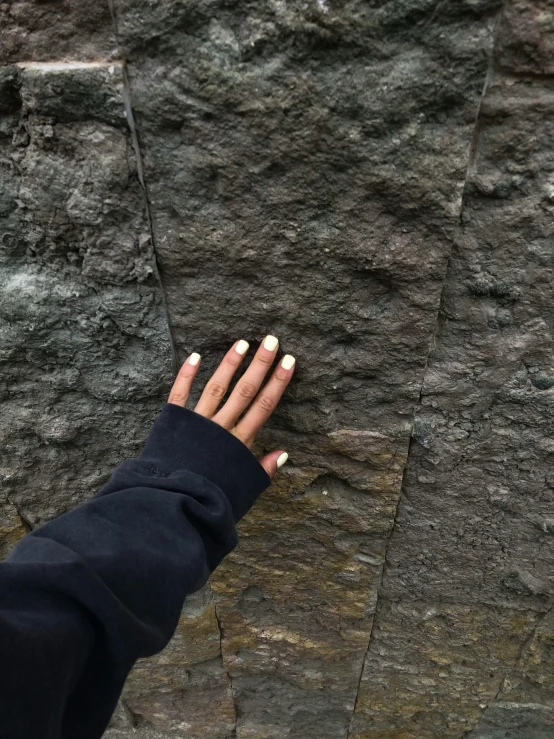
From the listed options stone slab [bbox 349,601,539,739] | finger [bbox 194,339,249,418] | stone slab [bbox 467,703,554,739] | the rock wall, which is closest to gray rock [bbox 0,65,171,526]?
the rock wall

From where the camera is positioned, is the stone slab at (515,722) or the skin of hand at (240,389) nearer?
the skin of hand at (240,389)

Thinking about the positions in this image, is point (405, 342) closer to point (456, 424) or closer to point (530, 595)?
point (456, 424)

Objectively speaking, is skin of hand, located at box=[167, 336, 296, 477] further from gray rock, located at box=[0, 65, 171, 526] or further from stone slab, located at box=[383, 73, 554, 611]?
stone slab, located at box=[383, 73, 554, 611]

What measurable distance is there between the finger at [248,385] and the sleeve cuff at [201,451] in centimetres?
2

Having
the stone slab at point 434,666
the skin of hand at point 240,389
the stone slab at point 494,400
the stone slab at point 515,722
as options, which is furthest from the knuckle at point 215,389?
the stone slab at point 515,722

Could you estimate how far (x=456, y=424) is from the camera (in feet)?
3.36

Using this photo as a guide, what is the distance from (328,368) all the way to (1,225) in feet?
2.10

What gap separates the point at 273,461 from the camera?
1.04m

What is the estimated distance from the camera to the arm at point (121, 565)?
0.61 metres

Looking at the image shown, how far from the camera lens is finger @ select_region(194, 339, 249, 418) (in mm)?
905

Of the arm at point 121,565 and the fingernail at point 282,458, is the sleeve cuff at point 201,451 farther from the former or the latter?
the fingernail at point 282,458

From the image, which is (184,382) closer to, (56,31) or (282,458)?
(282,458)

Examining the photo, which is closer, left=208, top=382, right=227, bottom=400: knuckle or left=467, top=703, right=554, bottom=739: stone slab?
left=208, top=382, right=227, bottom=400: knuckle

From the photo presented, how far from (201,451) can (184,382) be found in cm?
13
